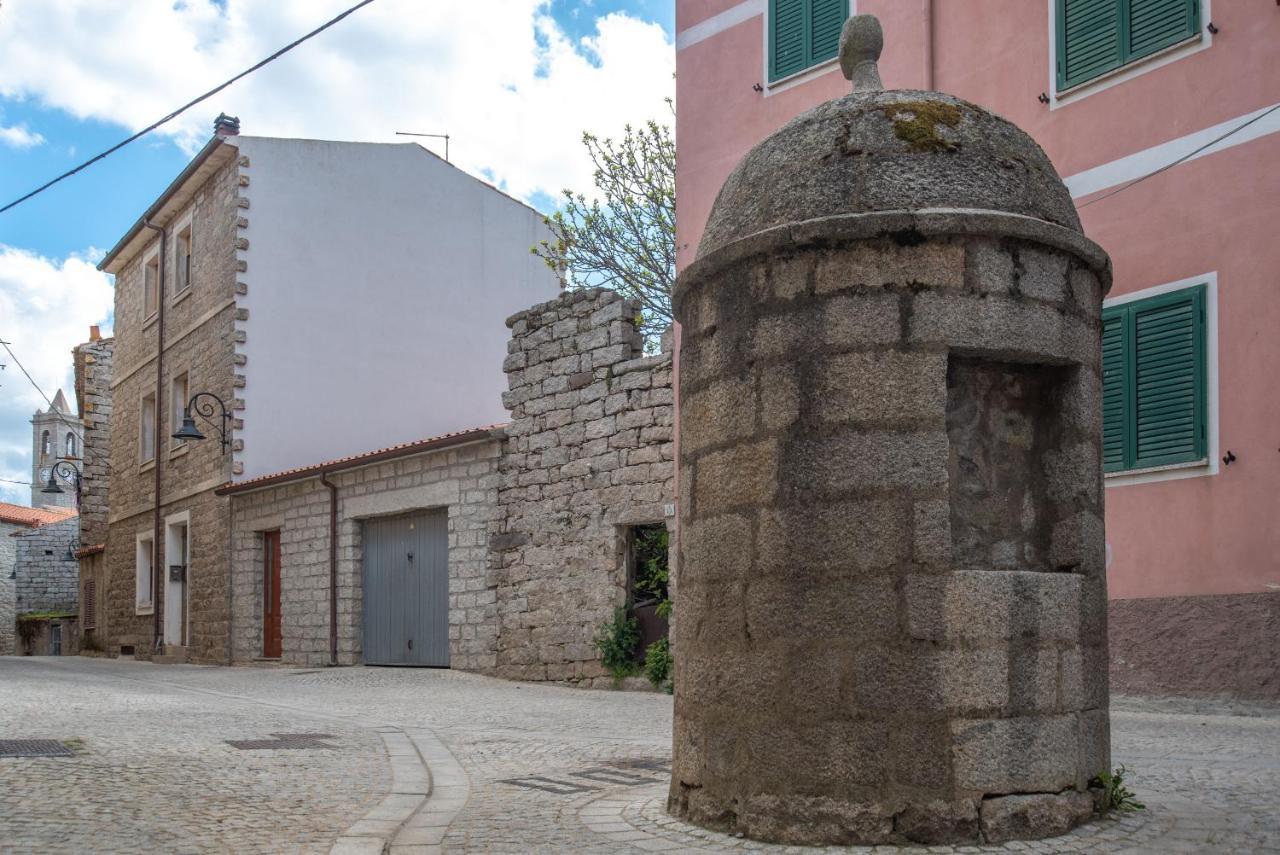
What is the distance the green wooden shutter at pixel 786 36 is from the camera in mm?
12219

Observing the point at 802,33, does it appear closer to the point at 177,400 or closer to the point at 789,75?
the point at 789,75

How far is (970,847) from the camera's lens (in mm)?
4195

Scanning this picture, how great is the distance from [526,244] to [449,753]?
54.0ft

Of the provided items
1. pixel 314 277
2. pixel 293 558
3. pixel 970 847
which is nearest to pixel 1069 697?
pixel 970 847

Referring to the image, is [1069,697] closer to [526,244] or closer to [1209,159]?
[1209,159]

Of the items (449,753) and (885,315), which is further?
(449,753)

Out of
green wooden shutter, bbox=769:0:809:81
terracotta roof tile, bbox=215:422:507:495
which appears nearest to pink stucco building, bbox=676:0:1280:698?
green wooden shutter, bbox=769:0:809:81

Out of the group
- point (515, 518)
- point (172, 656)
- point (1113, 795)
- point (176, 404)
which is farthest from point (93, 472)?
point (1113, 795)

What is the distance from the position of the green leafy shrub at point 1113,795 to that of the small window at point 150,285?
74.2ft

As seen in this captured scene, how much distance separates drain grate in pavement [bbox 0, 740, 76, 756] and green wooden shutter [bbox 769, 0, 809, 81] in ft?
28.4

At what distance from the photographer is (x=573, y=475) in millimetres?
13000

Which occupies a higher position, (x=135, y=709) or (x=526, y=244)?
(x=526, y=244)

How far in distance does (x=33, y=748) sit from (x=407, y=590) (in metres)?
8.23

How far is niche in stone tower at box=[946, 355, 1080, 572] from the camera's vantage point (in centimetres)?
465
